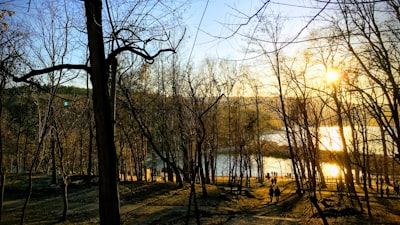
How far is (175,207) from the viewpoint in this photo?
14.5 m

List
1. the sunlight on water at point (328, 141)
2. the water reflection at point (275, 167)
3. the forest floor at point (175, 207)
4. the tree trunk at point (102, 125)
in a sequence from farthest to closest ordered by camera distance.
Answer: the water reflection at point (275, 167)
the forest floor at point (175, 207)
the sunlight on water at point (328, 141)
the tree trunk at point (102, 125)

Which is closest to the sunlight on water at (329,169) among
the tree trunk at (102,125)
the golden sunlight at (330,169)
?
the golden sunlight at (330,169)

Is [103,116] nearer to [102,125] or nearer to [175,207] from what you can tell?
[102,125]

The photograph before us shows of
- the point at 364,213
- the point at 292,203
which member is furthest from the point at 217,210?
the point at 364,213

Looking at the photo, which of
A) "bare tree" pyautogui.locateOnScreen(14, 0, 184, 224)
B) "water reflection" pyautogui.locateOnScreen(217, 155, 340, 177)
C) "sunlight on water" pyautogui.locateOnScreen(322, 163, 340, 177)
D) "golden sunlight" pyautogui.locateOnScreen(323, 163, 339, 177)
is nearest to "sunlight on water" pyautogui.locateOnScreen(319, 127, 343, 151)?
"bare tree" pyautogui.locateOnScreen(14, 0, 184, 224)

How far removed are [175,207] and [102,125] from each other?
1154 centimetres

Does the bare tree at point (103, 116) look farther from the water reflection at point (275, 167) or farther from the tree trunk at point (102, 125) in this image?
the water reflection at point (275, 167)

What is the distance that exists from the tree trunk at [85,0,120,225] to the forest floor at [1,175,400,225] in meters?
7.74

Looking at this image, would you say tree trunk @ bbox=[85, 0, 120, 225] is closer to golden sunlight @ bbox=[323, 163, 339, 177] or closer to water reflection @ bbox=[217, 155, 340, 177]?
water reflection @ bbox=[217, 155, 340, 177]

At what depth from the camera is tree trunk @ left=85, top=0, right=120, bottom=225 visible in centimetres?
387

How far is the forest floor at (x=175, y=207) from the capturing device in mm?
11750

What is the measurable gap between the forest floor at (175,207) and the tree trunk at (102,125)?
7.74m

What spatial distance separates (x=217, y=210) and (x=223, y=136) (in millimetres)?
18828

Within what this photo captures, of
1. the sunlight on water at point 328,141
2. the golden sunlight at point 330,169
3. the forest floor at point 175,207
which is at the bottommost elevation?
the golden sunlight at point 330,169
